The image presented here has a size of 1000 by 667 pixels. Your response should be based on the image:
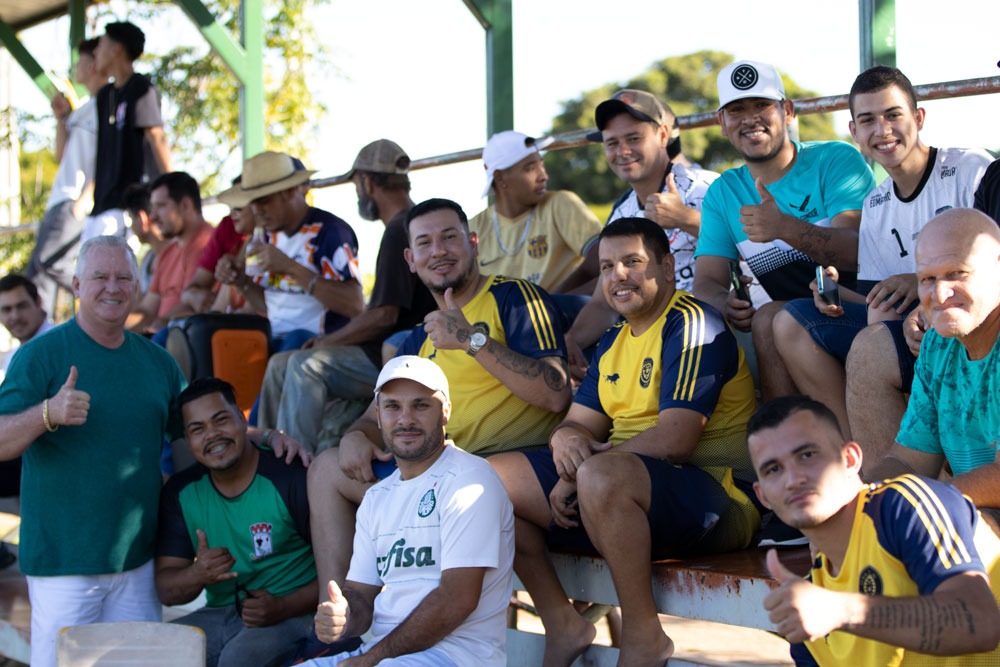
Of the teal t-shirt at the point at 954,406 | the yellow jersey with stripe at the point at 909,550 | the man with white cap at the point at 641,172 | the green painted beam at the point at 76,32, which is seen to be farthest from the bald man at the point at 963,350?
the green painted beam at the point at 76,32

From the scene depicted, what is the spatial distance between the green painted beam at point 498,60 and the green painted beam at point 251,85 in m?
1.77

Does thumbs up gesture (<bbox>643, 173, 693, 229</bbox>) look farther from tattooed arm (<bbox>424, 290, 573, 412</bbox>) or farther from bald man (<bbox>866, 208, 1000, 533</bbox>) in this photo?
bald man (<bbox>866, 208, 1000, 533</bbox>)

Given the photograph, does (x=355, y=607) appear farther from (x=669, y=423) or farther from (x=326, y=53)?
(x=326, y=53)

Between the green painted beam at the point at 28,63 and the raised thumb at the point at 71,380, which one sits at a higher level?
the green painted beam at the point at 28,63

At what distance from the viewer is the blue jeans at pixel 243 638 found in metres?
4.07

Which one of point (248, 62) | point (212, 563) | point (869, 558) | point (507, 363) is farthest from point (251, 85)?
point (869, 558)

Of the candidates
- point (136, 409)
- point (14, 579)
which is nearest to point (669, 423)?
point (136, 409)

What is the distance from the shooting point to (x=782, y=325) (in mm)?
3572

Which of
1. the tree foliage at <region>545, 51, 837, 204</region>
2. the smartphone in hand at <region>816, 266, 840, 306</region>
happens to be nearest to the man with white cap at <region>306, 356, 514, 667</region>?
the smartphone in hand at <region>816, 266, 840, 306</region>

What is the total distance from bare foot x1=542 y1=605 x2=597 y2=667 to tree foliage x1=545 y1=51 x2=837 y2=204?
23786mm

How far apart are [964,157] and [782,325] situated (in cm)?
72

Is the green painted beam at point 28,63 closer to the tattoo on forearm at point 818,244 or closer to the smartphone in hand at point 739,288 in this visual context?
the smartphone in hand at point 739,288

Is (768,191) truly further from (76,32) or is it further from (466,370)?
(76,32)

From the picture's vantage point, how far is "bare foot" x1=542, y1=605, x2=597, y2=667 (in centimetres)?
357
